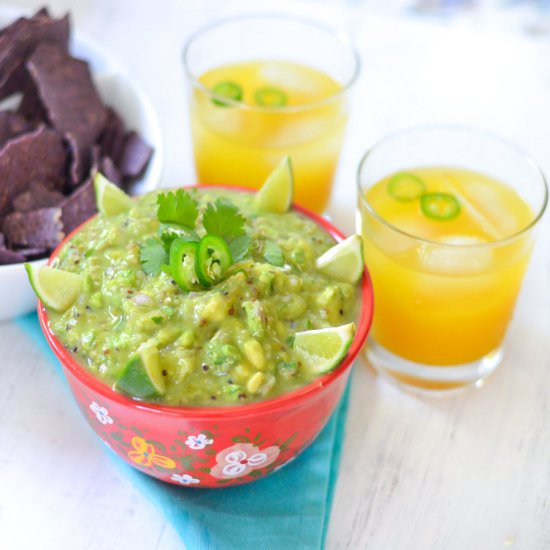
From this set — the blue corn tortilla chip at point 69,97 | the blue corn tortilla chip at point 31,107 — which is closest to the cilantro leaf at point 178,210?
the blue corn tortilla chip at point 69,97

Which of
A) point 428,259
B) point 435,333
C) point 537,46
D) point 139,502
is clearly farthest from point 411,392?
point 537,46

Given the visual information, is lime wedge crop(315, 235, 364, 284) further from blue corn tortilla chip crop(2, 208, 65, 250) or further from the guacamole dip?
blue corn tortilla chip crop(2, 208, 65, 250)

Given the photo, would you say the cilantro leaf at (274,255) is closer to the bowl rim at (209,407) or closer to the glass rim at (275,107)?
the bowl rim at (209,407)

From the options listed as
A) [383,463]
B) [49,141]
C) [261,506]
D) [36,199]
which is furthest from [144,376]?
[49,141]

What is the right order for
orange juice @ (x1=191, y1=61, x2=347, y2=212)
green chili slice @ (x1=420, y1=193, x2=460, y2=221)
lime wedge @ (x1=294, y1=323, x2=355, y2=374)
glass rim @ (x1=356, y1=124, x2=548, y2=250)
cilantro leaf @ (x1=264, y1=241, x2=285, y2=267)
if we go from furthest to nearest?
orange juice @ (x1=191, y1=61, x2=347, y2=212) → green chili slice @ (x1=420, y1=193, x2=460, y2=221) → glass rim @ (x1=356, y1=124, x2=548, y2=250) → cilantro leaf @ (x1=264, y1=241, x2=285, y2=267) → lime wedge @ (x1=294, y1=323, x2=355, y2=374)

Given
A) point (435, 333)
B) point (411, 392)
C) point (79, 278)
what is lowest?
point (411, 392)

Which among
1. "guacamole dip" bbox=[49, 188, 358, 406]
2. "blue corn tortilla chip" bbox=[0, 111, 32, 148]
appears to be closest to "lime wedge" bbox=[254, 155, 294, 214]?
"guacamole dip" bbox=[49, 188, 358, 406]

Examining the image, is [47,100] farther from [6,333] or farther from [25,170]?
[6,333]
